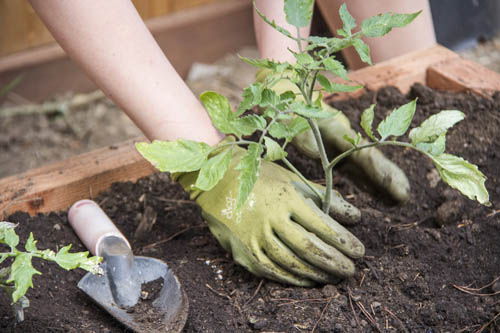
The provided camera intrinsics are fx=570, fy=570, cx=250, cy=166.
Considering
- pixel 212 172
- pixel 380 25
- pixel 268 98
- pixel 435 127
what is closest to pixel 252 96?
pixel 268 98

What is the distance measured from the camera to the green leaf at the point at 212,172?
3.64 feet

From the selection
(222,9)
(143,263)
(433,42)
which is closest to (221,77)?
(222,9)

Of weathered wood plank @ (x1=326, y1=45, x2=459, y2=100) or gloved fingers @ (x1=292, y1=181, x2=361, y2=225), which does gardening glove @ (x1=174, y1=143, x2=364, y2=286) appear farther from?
weathered wood plank @ (x1=326, y1=45, x2=459, y2=100)

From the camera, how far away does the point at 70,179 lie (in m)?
1.61

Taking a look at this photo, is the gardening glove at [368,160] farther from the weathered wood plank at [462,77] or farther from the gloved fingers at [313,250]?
the weathered wood plank at [462,77]

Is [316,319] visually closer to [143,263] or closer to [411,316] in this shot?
[411,316]

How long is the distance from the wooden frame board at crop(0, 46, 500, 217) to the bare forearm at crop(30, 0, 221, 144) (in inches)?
8.4

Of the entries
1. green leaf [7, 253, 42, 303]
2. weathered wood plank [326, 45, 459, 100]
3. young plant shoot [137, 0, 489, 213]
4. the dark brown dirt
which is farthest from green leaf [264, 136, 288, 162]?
weathered wood plank [326, 45, 459, 100]

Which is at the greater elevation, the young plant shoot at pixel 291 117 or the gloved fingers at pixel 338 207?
the young plant shoot at pixel 291 117

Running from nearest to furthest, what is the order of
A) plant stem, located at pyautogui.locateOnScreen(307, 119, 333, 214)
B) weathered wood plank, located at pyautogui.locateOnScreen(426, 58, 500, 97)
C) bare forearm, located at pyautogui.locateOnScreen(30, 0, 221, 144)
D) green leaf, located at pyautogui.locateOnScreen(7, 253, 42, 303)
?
green leaf, located at pyautogui.locateOnScreen(7, 253, 42, 303), plant stem, located at pyautogui.locateOnScreen(307, 119, 333, 214), bare forearm, located at pyautogui.locateOnScreen(30, 0, 221, 144), weathered wood plank, located at pyautogui.locateOnScreen(426, 58, 500, 97)

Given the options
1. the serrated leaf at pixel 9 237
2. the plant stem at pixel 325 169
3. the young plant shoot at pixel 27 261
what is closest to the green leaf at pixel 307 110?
the plant stem at pixel 325 169

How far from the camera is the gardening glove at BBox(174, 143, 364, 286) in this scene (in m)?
1.29

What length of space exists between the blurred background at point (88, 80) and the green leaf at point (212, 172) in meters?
1.79

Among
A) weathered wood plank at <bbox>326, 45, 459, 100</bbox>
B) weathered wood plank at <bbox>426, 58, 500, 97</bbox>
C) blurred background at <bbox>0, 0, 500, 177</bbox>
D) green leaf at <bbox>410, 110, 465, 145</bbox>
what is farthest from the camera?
blurred background at <bbox>0, 0, 500, 177</bbox>
